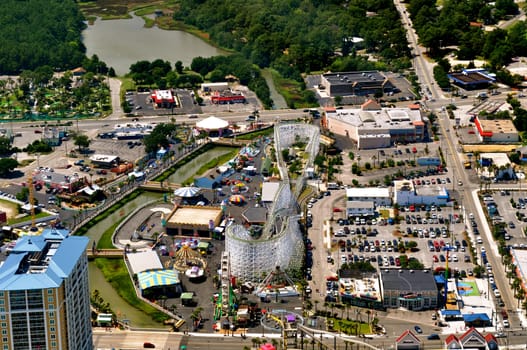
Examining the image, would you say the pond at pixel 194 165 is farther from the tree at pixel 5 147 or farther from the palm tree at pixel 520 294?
the palm tree at pixel 520 294

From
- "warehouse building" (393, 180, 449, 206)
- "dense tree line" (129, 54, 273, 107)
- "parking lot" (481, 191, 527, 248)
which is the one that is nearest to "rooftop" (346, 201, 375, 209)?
"warehouse building" (393, 180, 449, 206)

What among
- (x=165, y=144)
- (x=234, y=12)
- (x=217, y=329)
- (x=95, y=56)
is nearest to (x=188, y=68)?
(x=95, y=56)

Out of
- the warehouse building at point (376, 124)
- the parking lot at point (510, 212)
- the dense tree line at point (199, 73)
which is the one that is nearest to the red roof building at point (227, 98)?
the dense tree line at point (199, 73)

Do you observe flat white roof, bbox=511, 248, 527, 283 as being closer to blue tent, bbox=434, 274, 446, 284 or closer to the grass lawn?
blue tent, bbox=434, 274, 446, 284

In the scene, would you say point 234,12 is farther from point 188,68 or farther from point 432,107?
point 432,107

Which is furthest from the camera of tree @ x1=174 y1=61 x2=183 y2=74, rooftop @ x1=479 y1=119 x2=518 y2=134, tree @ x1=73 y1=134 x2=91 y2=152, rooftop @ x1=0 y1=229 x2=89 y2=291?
tree @ x1=174 y1=61 x2=183 y2=74
